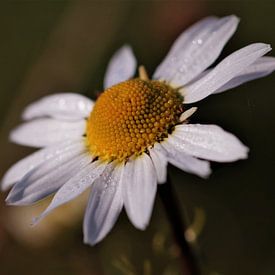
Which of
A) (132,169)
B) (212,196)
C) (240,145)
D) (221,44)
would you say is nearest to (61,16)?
(212,196)

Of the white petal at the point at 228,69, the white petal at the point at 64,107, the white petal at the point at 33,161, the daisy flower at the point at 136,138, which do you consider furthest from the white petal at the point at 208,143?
the white petal at the point at 64,107

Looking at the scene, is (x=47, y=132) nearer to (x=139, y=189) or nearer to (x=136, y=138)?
(x=136, y=138)

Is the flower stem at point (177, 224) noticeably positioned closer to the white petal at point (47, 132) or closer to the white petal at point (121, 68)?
the white petal at point (47, 132)

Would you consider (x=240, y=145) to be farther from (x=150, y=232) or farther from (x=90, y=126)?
(x=150, y=232)

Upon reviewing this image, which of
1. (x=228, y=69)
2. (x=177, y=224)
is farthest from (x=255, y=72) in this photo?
(x=177, y=224)

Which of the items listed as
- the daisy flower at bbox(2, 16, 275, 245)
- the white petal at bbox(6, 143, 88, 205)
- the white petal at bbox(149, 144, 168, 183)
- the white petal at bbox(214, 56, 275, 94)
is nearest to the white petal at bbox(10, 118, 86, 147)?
the daisy flower at bbox(2, 16, 275, 245)

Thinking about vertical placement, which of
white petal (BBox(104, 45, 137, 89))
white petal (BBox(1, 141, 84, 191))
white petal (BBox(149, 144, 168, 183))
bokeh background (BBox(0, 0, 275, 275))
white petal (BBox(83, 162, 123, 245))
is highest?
white petal (BBox(104, 45, 137, 89))

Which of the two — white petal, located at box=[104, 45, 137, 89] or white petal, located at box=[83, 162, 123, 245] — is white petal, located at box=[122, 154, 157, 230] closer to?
white petal, located at box=[83, 162, 123, 245]
